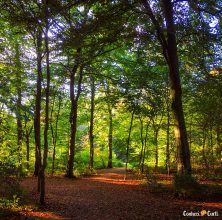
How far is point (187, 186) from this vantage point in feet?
32.5

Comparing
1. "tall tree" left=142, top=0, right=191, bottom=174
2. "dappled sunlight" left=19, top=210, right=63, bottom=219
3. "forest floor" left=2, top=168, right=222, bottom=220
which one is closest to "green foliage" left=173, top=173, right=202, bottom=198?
"forest floor" left=2, top=168, right=222, bottom=220

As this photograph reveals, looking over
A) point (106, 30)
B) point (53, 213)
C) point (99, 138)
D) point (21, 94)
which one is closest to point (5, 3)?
point (106, 30)

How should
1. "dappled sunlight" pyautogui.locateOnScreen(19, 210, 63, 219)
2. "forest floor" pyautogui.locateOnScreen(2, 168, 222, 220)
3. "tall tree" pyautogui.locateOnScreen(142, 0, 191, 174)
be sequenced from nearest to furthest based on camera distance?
"dappled sunlight" pyautogui.locateOnScreen(19, 210, 63, 219) → "forest floor" pyautogui.locateOnScreen(2, 168, 222, 220) → "tall tree" pyautogui.locateOnScreen(142, 0, 191, 174)

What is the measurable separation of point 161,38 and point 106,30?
218 centimetres

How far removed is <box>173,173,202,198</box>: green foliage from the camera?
9742 mm

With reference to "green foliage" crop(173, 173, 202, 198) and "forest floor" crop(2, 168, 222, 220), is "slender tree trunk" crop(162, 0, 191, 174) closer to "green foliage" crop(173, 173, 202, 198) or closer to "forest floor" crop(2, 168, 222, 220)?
"green foliage" crop(173, 173, 202, 198)

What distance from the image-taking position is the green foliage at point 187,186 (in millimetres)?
9742

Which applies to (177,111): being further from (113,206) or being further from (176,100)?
(113,206)

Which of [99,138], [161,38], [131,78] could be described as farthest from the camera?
[99,138]

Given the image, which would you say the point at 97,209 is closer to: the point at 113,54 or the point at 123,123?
the point at 113,54

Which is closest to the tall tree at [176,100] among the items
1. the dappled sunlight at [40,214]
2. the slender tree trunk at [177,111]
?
the slender tree trunk at [177,111]

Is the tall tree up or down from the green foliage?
up

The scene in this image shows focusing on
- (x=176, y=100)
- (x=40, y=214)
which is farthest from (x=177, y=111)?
(x=40, y=214)

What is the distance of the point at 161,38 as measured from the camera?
10711 mm
